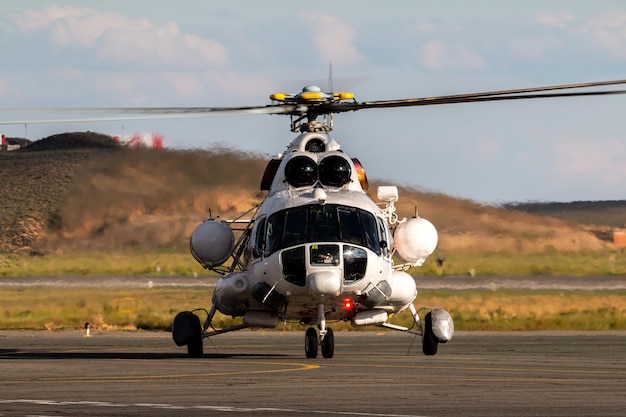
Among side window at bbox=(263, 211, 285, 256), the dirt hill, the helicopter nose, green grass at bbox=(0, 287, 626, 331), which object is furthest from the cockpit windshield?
green grass at bbox=(0, 287, 626, 331)

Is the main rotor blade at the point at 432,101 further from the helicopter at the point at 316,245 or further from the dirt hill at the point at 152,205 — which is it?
the dirt hill at the point at 152,205

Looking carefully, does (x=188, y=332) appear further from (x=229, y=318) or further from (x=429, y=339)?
(x=229, y=318)

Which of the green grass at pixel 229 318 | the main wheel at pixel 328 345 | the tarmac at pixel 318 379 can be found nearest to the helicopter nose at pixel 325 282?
the tarmac at pixel 318 379

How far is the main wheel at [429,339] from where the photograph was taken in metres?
25.5

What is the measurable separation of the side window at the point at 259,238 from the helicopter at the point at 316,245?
2 centimetres

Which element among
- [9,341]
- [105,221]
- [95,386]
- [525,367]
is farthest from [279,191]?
[105,221]

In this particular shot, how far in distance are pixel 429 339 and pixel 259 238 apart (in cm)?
400

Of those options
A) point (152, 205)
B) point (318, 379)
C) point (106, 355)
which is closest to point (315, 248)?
point (318, 379)

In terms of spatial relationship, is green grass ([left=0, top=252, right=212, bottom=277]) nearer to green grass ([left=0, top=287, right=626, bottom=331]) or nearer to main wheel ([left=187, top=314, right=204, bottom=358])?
green grass ([left=0, top=287, right=626, bottom=331])

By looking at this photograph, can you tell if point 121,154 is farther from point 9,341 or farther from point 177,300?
point 177,300

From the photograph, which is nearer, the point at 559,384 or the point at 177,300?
the point at 559,384

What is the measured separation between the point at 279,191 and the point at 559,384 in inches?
330

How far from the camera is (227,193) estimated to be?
37.0 metres

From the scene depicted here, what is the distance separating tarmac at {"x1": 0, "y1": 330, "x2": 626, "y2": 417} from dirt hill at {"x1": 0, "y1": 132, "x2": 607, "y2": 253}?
6520mm
